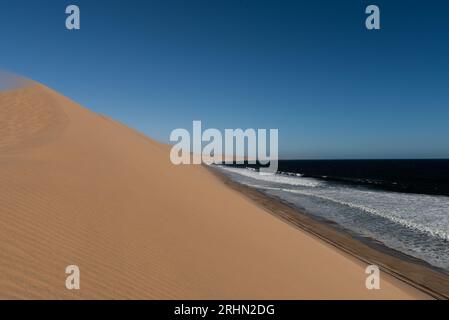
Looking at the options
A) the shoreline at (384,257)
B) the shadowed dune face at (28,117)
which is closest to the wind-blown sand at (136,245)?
the shoreline at (384,257)

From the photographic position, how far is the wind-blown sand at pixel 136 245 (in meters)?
5.20

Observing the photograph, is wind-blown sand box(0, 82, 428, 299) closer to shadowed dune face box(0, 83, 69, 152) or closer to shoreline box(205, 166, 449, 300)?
shoreline box(205, 166, 449, 300)

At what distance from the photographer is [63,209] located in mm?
7230

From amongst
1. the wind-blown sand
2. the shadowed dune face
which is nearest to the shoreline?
the wind-blown sand

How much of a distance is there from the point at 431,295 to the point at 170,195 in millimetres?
8461

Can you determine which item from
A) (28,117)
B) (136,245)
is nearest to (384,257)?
(136,245)

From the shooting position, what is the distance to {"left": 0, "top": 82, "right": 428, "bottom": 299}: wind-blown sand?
520cm

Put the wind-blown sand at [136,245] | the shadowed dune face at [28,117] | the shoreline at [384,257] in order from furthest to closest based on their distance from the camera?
the shadowed dune face at [28,117], the shoreline at [384,257], the wind-blown sand at [136,245]

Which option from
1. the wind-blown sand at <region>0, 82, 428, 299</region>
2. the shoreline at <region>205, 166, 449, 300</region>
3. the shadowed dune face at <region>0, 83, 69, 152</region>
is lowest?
the shoreline at <region>205, 166, 449, 300</region>

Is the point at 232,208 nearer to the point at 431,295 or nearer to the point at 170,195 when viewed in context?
the point at 170,195

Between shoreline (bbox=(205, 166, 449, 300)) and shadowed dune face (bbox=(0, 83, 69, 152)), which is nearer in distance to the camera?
shoreline (bbox=(205, 166, 449, 300))

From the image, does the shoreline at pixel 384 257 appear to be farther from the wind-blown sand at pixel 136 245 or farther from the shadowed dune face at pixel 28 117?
the shadowed dune face at pixel 28 117

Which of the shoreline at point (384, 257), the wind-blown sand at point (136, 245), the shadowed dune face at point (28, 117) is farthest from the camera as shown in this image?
the shadowed dune face at point (28, 117)
